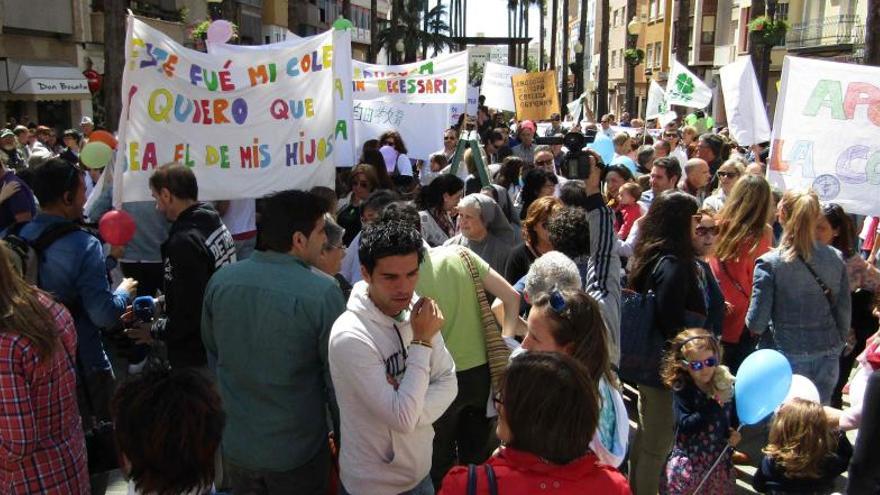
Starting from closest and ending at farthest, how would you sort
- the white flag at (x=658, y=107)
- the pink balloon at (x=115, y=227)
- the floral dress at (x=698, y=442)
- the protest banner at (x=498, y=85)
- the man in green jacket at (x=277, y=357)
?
the man in green jacket at (x=277, y=357), the floral dress at (x=698, y=442), the pink balloon at (x=115, y=227), the white flag at (x=658, y=107), the protest banner at (x=498, y=85)

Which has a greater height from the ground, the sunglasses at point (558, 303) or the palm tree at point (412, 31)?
the palm tree at point (412, 31)

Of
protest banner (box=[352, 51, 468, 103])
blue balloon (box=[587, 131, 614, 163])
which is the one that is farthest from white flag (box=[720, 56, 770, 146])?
protest banner (box=[352, 51, 468, 103])

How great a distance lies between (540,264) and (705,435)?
47.6 inches

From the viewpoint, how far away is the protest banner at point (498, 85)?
628 inches

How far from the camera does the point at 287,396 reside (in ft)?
9.53

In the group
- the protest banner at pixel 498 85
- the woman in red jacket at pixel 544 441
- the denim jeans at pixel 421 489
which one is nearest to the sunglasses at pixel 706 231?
the denim jeans at pixel 421 489

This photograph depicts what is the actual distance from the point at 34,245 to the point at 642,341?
9.71 ft

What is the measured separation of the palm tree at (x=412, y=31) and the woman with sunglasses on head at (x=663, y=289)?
5592 centimetres

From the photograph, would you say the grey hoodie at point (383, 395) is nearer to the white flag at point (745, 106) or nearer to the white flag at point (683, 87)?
the white flag at point (745, 106)

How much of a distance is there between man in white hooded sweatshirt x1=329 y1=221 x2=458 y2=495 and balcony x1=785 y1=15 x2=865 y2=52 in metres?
34.3

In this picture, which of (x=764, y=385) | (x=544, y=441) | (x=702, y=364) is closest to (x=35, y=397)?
(x=544, y=441)

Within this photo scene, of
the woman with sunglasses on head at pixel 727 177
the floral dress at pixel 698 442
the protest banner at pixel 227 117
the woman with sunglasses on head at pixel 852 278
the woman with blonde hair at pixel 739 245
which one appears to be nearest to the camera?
the floral dress at pixel 698 442

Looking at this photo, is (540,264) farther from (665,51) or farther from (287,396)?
(665,51)

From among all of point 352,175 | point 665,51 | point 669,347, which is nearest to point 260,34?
point 665,51
